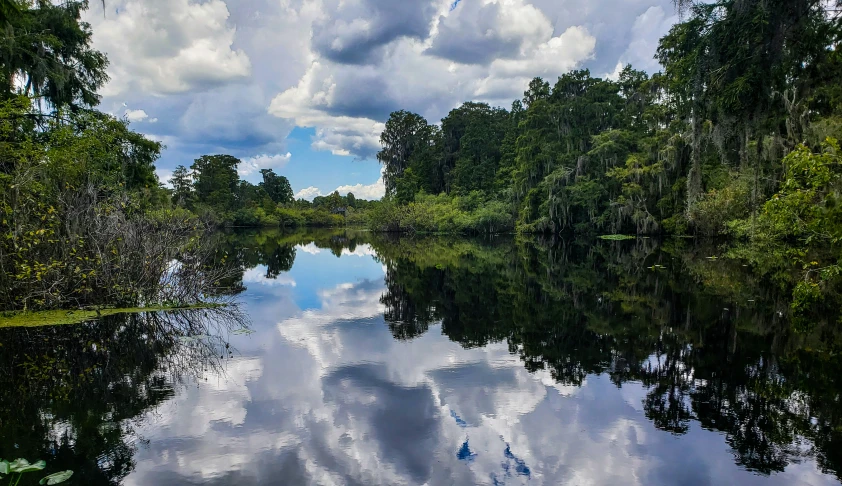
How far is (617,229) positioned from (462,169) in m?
21.9

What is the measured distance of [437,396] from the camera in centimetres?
553

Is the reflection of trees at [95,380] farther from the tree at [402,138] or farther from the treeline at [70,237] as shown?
the tree at [402,138]

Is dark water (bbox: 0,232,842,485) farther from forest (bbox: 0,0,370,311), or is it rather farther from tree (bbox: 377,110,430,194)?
tree (bbox: 377,110,430,194)

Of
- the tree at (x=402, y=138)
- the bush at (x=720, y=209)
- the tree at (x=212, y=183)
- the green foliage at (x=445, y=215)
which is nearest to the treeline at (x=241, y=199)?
the tree at (x=212, y=183)

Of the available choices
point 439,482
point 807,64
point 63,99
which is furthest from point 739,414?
point 63,99

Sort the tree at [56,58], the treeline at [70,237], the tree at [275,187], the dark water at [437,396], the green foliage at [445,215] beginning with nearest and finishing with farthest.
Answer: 1. the dark water at [437,396]
2. the treeline at [70,237]
3. the tree at [56,58]
4. the green foliage at [445,215]
5. the tree at [275,187]

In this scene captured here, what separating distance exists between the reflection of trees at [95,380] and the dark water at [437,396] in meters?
0.03

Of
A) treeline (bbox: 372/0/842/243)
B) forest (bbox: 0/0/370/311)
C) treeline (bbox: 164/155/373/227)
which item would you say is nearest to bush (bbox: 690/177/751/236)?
treeline (bbox: 372/0/842/243)

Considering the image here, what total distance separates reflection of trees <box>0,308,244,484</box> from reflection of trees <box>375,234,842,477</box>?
11.3 ft

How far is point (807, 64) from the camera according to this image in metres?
12.0

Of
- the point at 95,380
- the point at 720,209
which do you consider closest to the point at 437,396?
the point at 95,380

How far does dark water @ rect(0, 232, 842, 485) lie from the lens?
157 inches

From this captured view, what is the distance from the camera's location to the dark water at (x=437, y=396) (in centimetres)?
398

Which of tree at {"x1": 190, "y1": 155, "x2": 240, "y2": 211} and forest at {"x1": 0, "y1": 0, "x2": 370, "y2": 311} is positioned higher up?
tree at {"x1": 190, "y1": 155, "x2": 240, "y2": 211}
